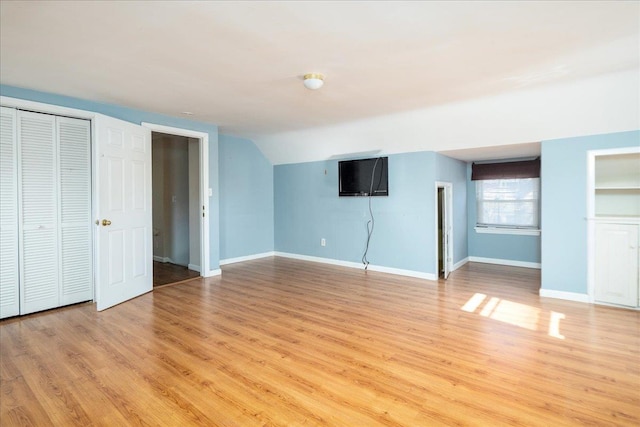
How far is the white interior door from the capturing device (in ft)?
11.8

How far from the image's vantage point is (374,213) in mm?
5656

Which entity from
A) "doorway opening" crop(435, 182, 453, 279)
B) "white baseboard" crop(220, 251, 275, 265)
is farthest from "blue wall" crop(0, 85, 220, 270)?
"doorway opening" crop(435, 182, 453, 279)

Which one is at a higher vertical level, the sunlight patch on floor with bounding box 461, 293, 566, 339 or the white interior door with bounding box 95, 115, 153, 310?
the white interior door with bounding box 95, 115, 153, 310

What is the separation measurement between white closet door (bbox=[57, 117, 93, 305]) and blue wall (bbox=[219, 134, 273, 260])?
246cm

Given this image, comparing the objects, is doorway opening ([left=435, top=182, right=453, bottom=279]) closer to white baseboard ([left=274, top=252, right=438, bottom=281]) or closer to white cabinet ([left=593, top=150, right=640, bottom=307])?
white baseboard ([left=274, top=252, right=438, bottom=281])

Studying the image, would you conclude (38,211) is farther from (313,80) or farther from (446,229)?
(446,229)

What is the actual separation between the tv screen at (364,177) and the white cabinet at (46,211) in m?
3.69

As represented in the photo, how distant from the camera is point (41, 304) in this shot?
11.8 feet

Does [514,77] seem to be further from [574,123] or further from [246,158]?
[246,158]

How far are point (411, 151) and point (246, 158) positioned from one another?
327 cm

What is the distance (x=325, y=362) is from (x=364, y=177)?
3.58m

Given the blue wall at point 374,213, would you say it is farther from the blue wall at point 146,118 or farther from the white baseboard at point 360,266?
the blue wall at point 146,118

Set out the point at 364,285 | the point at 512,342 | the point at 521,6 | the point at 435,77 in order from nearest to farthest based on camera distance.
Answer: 1. the point at 521,6
2. the point at 512,342
3. the point at 435,77
4. the point at 364,285

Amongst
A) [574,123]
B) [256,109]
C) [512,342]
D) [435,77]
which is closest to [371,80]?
[435,77]
